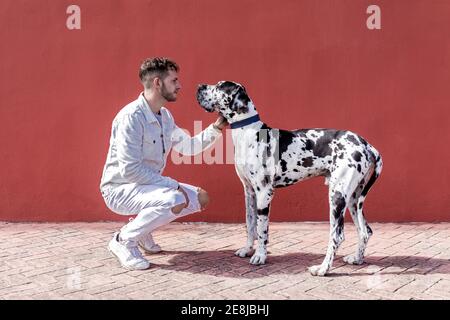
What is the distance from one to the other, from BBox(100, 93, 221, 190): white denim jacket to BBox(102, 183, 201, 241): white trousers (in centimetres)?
8

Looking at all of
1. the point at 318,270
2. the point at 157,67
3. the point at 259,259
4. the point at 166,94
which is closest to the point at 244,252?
the point at 259,259

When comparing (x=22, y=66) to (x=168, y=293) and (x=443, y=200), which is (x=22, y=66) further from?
(x=443, y=200)

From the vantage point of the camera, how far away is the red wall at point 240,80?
5930 millimetres

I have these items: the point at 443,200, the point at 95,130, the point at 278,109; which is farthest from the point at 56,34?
the point at 443,200

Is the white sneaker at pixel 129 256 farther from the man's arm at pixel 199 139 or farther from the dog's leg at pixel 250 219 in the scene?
the man's arm at pixel 199 139

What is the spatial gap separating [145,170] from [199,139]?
708mm

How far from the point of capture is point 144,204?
4.37 metres

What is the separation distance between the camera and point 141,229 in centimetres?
433

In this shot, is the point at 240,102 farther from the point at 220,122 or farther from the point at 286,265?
the point at 286,265

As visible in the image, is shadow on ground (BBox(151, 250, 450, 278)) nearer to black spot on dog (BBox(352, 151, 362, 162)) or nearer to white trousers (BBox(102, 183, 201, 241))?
white trousers (BBox(102, 183, 201, 241))

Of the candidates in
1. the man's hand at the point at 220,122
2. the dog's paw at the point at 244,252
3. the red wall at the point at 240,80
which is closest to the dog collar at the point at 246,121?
the man's hand at the point at 220,122

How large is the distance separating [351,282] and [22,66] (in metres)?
4.67

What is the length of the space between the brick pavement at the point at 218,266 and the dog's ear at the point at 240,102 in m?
1.44

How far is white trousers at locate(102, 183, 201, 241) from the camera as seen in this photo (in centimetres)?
430
